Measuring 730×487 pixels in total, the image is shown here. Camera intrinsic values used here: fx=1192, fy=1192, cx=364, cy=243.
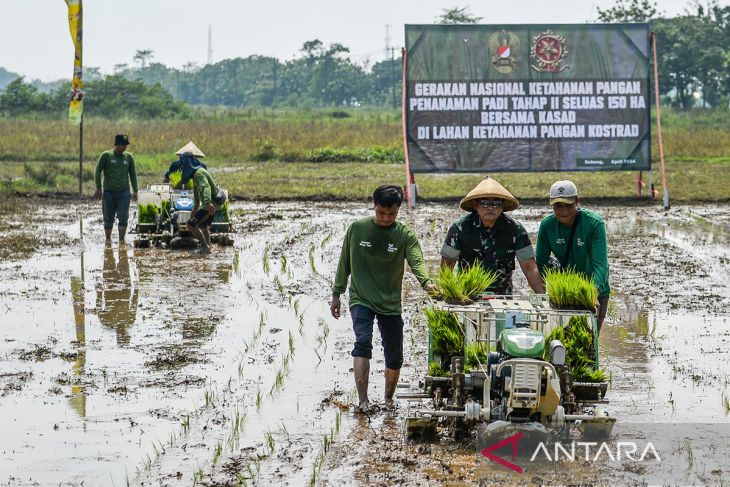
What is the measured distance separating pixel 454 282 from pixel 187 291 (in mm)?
6504

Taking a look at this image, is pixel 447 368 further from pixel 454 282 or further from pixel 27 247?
pixel 27 247

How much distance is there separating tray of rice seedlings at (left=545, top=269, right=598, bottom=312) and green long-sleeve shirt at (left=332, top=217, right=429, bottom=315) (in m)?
0.89

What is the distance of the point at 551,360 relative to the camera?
7.47 m

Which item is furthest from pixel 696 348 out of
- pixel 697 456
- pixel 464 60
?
pixel 464 60

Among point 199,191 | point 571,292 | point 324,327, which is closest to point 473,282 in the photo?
point 571,292

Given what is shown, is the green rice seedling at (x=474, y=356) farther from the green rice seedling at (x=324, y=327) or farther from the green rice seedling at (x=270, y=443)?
the green rice seedling at (x=324, y=327)

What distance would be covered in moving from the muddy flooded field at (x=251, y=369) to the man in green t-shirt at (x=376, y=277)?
0.44m

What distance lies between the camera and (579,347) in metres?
7.85

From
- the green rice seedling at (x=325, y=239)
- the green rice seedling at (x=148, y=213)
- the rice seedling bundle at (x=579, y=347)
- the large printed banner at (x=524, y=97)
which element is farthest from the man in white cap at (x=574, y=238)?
the large printed banner at (x=524, y=97)

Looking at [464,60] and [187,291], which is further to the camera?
[464,60]

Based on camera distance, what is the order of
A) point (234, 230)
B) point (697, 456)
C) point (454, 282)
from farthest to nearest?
point (234, 230)
point (454, 282)
point (697, 456)

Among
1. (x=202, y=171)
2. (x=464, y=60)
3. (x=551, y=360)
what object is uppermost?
(x=464, y=60)

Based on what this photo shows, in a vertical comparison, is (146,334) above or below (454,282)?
below

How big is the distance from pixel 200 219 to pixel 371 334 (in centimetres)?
849
